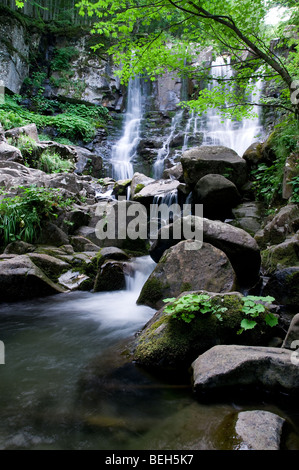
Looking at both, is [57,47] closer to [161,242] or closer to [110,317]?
[161,242]

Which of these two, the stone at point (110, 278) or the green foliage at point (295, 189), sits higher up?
the green foliage at point (295, 189)

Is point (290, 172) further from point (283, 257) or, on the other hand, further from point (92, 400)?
point (92, 400)

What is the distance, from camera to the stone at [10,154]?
9.23m

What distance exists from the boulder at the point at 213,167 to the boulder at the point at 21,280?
5.30 metres

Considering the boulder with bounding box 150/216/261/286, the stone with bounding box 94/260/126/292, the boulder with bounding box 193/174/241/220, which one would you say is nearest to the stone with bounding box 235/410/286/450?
the boulder with bounding box 150/216/261/286

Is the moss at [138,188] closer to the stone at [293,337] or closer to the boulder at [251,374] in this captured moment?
the stone at [293,337]

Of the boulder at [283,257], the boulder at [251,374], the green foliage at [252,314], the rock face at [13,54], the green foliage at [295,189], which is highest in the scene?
the rock face at [13,54]

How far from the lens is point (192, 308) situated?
2.91 meters

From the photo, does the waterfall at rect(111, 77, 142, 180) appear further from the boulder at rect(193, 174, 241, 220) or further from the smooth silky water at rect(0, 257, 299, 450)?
the smooth silky water at rect(0, 257, 299, 450)

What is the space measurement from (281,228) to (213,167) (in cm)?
322

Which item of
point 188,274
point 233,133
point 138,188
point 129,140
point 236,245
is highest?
point 129,140

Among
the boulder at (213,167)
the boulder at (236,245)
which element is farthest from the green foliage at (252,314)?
the boulder at (213,167)

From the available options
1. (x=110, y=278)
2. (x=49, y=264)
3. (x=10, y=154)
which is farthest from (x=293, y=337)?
(x=10, y=154)

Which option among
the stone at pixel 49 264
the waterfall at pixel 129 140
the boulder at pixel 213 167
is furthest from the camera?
the waterfall at pixel 129 140
